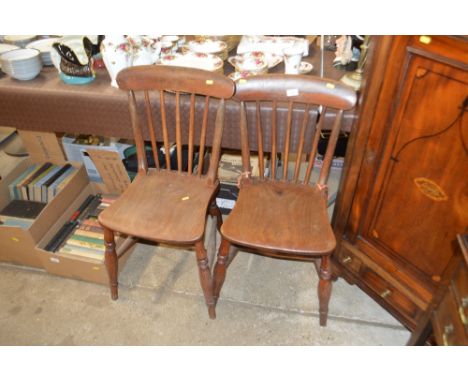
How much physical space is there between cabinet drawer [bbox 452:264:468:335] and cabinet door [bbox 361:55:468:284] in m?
0.21

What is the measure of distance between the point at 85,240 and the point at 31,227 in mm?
261

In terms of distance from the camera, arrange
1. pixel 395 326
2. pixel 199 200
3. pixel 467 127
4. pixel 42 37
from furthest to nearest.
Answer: pixel 42 37
pixel 395 326
pixel 199 200
pixel 467 127

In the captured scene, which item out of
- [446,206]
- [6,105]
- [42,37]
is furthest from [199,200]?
[42,37]

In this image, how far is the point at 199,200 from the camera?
61.7 inches

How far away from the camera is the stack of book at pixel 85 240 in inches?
71.4

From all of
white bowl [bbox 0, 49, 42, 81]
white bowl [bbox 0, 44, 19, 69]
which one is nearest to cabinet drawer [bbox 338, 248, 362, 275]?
white bowl [bbox 0, 49, 42, 81]

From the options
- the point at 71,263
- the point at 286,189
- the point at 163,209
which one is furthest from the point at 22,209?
the point at 286,189

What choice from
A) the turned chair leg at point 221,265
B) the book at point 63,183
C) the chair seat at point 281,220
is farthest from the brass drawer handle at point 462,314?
the book at point 63,183

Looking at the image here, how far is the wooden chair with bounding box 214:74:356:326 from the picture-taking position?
1.37m

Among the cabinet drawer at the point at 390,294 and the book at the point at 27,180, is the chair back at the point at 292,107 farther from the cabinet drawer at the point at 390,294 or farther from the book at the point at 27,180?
the book at the point at 27,180

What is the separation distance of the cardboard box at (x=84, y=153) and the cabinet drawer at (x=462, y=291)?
5.59 feet

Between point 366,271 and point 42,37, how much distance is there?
82.6 inches

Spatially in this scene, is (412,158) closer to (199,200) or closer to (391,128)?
(391,128)

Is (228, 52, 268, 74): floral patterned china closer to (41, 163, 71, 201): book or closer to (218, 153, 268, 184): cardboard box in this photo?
(218, 153, 268, 184): cardboard box
